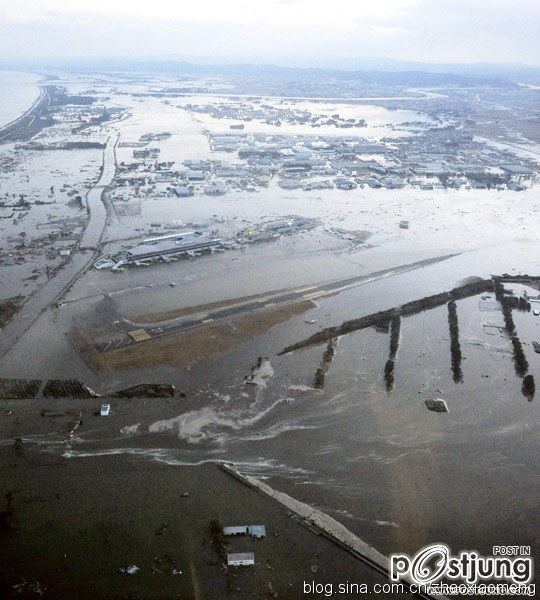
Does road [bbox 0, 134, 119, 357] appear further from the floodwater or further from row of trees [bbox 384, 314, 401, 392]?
row of trees [bbox 384, 314, 401, 392]

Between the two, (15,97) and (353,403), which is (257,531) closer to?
(353,403)

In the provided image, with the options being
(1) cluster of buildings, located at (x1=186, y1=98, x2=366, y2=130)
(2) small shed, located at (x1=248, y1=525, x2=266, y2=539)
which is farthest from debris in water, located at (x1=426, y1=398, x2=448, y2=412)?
(1) cluster of buildings, located at (x1=186, y1=98, x2=366, y2=130)

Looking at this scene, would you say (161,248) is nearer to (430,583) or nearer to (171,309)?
(171,309)

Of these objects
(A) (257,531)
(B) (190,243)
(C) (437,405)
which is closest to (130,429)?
(A) (257,531)

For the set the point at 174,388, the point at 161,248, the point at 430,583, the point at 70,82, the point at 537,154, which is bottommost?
the point at 430,583

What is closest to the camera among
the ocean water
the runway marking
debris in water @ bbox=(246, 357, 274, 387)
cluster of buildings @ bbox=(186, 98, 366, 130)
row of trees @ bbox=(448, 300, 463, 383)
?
debris in water @ bbox=(246, 357, 274, 387)

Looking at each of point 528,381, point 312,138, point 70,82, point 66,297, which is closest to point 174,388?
point 66,297

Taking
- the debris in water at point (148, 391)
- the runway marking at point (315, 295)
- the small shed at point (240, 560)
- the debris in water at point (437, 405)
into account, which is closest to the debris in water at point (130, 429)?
the debris in water at point (148, 391)
